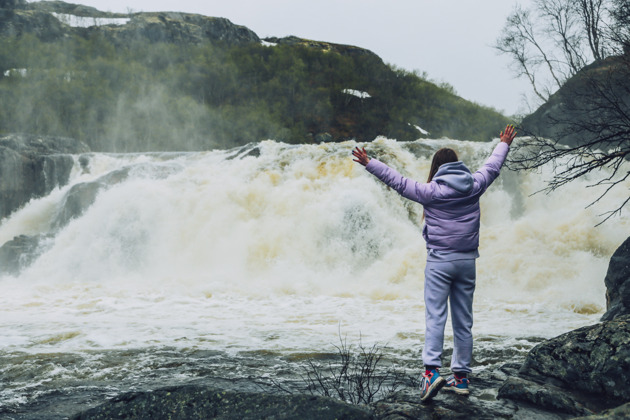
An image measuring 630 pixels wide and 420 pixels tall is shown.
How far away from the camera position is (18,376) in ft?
19.2

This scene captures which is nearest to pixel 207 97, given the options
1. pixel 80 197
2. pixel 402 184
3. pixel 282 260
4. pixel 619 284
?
pixel 80 197

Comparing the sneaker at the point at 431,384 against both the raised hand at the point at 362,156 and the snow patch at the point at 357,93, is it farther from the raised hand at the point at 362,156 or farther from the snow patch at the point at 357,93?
the snow patch at the point at 357,93

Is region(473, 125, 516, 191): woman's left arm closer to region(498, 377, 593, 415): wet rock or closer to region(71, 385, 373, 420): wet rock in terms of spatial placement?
region(498, 377, 593, 415): wet rock

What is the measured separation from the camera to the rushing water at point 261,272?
6785mm

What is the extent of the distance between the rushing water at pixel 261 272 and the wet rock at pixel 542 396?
6.92 ft

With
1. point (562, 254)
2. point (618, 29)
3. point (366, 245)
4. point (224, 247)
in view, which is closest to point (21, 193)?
point (224, 247)

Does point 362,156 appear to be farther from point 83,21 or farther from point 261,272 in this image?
point 83,21

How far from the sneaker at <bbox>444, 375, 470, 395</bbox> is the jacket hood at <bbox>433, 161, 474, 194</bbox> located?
1408 mm

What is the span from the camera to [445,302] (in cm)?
364

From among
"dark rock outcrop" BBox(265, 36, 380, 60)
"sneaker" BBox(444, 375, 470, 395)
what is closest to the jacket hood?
"sneaker" BBox(444, 375, 470, 395)

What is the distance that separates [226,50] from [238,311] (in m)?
58.5

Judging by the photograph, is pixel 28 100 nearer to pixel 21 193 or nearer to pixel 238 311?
pixel 21 193

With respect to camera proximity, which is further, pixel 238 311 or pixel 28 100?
pixel 28 100

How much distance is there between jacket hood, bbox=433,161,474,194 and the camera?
3576 millimetres
